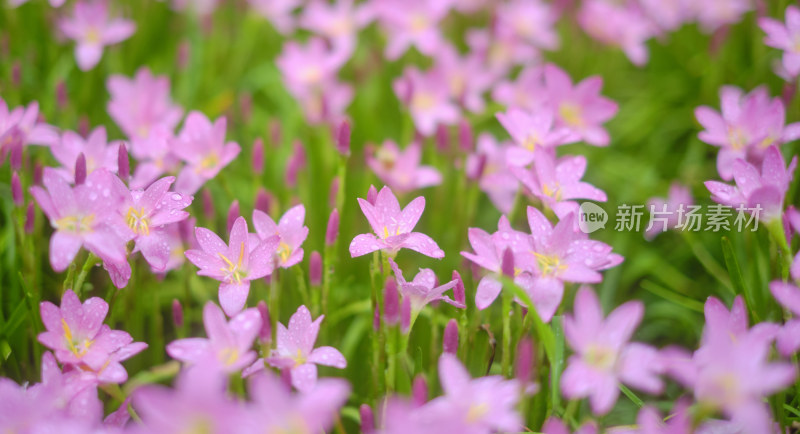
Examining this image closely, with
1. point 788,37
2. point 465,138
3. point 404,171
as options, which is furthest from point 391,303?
point 788,37

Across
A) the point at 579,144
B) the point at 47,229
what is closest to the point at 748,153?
the point at 579,144

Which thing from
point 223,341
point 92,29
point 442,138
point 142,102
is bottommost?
point 223,341

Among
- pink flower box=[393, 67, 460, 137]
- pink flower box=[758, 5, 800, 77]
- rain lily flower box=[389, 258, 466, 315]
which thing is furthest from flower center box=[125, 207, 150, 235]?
pink flower box=[758, 5, 800, 77]

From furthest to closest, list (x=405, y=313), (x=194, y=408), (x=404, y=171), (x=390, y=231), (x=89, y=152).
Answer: (x=404, y=171) → (x=89, y=152) → (x=390, y=231) → (x=405, y=313) → (x=194, y=408)

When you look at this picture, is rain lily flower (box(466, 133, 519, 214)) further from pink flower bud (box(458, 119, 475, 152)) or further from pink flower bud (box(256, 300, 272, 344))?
pink flower bud (box(256, 300, 272, 344))

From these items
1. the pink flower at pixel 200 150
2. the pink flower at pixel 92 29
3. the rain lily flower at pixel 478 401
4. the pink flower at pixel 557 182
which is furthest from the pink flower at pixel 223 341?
the pink flower at pixel 92 29

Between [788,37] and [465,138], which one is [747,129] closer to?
[788,37]

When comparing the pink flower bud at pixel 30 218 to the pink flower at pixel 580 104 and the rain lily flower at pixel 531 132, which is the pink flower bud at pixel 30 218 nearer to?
the rain lily flower at pixel 531 132
